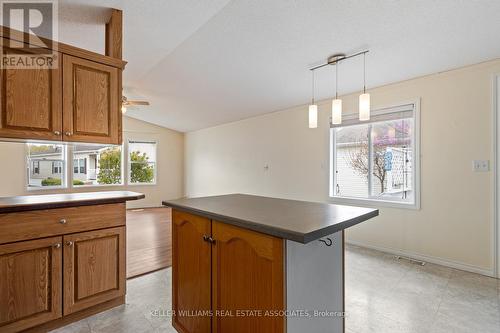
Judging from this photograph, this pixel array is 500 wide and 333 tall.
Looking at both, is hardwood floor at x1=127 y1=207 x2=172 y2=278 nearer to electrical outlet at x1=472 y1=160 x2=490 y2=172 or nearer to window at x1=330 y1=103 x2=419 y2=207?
window at x1=330 y1=103 x2=419 y2=207

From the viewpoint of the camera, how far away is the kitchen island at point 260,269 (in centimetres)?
108

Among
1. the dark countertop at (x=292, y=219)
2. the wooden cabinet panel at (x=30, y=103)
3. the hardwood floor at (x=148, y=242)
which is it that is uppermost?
the wooden cabinet panel at (x=30, y=103)

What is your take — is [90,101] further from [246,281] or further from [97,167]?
[97,167]

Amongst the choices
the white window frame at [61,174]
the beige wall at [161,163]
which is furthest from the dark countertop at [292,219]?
the beige wall at [161,163]

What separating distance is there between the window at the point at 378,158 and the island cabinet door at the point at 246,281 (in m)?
2.83

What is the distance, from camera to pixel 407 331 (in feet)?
5.74

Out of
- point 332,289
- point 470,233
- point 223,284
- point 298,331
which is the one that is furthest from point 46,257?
point 470,233

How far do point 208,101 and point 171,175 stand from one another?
3.59 m

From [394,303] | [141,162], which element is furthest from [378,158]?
[141,162]

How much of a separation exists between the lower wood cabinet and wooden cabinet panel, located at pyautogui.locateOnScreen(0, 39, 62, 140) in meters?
1.17

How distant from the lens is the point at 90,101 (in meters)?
2.04

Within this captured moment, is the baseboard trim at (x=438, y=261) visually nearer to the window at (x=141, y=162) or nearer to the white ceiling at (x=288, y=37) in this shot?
the white ceiling at (x=288, y=37)

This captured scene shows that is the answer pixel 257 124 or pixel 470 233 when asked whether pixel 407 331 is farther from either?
pixel 257 124

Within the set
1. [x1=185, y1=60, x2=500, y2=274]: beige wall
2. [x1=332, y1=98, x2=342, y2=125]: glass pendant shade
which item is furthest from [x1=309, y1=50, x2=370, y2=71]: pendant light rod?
[x1=185, y1=60, x2=500, y2=274]: beige wall
